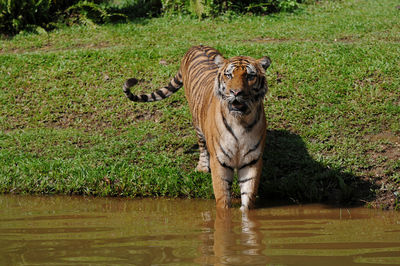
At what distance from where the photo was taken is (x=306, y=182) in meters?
5.84

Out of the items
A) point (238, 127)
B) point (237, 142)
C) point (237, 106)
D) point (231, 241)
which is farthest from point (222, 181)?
point (231, 241)

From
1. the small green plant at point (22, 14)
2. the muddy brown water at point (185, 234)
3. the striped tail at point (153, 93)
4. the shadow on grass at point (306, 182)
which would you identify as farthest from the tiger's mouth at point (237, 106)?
the small green plant at point (22, 14)

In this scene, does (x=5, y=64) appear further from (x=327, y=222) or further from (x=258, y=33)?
(x=327, y=222)

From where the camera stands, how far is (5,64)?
33.0ft

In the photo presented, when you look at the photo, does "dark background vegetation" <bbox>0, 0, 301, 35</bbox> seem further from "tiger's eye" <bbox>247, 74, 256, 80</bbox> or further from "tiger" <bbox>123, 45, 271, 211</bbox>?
"tiger's eye" <bbox>247, 74, 256, 80</bbox>

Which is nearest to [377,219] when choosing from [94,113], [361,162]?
[361,162]

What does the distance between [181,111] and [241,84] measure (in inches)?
128

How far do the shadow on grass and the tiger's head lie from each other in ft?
3.91

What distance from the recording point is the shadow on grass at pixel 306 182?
18.5ft

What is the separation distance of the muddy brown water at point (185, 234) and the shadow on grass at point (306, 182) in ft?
0.84

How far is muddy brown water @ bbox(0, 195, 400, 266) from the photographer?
3564mm

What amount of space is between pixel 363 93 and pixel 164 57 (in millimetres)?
3619

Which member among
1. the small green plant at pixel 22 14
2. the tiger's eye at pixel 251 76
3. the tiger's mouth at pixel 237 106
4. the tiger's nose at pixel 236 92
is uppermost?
the small green plant at pixel 22 14

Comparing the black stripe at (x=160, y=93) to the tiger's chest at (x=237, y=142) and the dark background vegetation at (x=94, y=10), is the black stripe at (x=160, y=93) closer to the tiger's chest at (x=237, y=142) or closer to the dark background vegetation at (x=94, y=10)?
the tiger's chest at (x=237, y=142)
